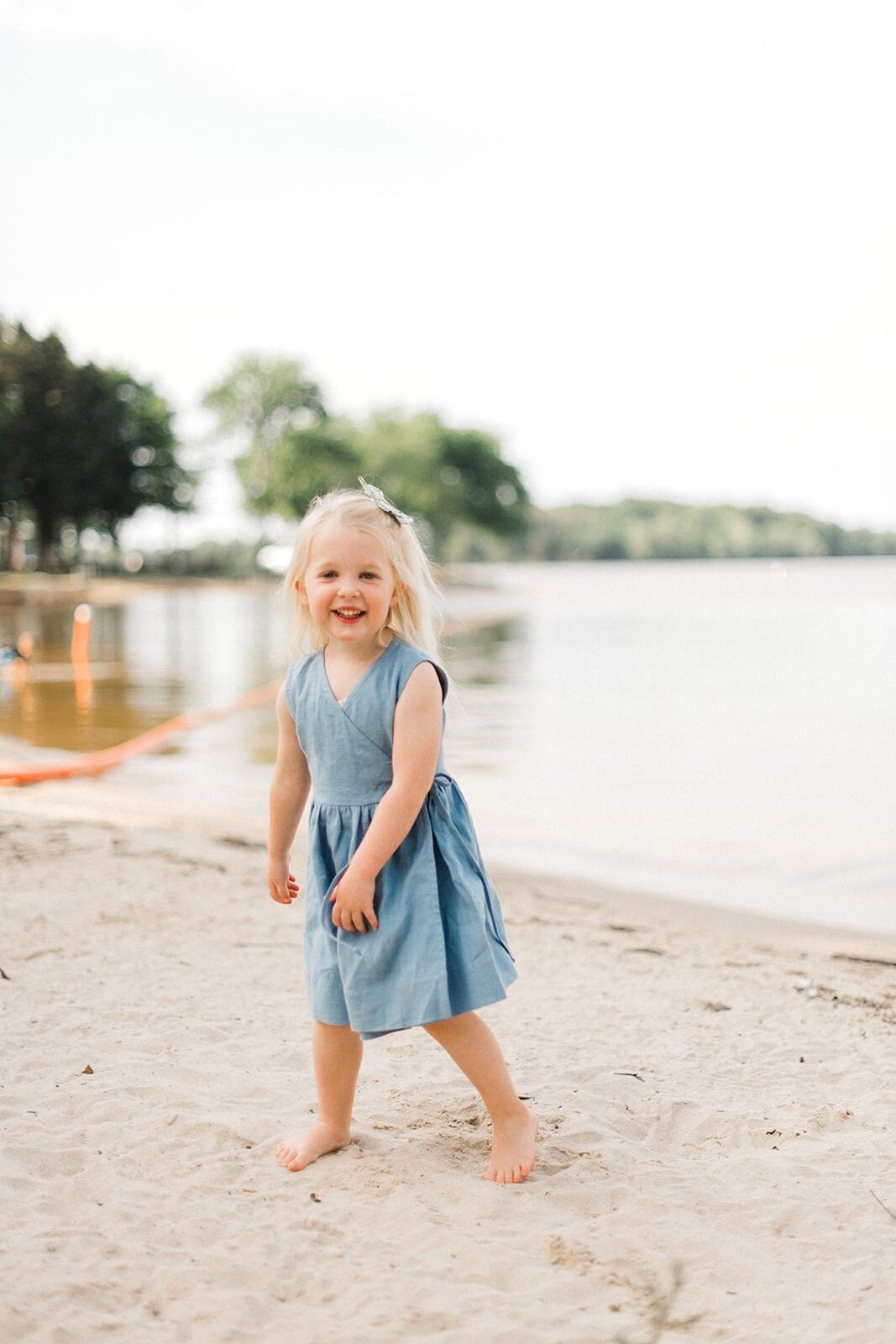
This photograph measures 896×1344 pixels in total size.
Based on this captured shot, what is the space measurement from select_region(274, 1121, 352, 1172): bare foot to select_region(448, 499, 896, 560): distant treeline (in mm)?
111037

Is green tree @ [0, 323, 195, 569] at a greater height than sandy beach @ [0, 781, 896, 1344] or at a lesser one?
greater

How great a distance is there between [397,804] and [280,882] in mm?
457

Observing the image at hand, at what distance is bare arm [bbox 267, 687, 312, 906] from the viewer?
2.95m

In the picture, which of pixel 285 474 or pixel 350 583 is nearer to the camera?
pixel 350 583

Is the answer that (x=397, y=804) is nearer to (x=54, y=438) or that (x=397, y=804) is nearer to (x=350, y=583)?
(x=350, y=583)

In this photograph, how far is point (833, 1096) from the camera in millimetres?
3217

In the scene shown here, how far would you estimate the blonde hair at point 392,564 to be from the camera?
2.84 meters

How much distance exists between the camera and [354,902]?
268 centimetres

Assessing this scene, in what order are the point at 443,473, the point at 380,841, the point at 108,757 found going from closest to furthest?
the point at 380,841 < the point at 108,757 < the point at 443,473

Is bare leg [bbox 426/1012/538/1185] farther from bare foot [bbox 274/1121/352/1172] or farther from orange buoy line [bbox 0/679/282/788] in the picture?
orange buoy line [bbox 0/679/282/788]

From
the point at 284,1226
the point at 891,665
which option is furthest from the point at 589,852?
the point at 891,665

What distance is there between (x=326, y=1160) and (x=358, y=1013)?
367mm

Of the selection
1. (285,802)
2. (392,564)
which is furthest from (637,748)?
(392,564)

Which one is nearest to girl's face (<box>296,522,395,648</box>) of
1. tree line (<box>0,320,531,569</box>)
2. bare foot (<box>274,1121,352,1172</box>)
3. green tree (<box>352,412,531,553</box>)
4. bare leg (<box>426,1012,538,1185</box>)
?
bare leg (<box>426,1012,538,1185</box>)
